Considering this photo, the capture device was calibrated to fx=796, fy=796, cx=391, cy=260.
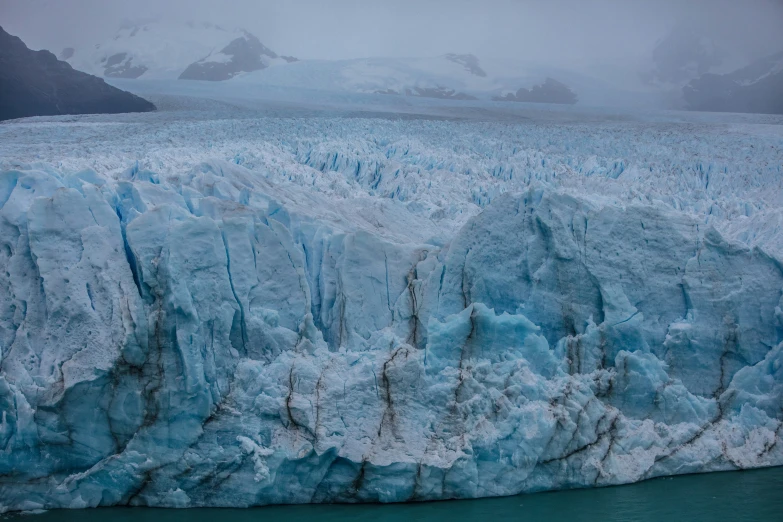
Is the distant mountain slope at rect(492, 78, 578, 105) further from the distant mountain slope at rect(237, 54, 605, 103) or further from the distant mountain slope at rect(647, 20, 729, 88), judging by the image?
the distant mountain slope at rect(647, 20, 729, 88)

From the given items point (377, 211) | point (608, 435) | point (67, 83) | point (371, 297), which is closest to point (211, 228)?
point (371, 297)

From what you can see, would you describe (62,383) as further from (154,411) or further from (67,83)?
(67,83)

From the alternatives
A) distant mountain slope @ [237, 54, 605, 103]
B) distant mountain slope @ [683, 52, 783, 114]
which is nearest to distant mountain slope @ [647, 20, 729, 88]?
distant mountain slope @ [683, 52, 783, 114]

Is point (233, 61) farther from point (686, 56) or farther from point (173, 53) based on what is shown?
point (686, 56)

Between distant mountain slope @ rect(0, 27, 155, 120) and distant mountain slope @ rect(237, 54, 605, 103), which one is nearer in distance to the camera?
distant mountain slope @ rect(0, 27, 155, 120)

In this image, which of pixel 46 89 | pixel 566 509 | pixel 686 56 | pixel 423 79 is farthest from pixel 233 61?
pixel 566 509

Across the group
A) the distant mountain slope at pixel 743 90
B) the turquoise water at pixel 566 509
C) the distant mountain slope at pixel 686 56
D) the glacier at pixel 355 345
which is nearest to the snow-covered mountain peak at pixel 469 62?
the distant mountain slope at pixel 686 56
